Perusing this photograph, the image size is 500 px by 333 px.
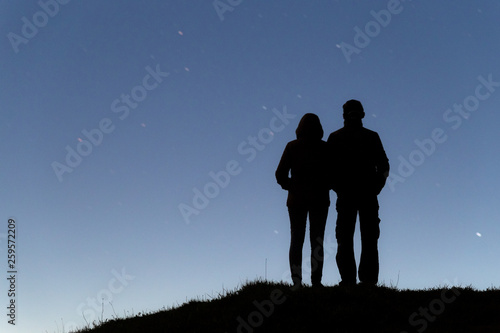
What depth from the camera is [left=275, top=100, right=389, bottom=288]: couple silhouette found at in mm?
10562

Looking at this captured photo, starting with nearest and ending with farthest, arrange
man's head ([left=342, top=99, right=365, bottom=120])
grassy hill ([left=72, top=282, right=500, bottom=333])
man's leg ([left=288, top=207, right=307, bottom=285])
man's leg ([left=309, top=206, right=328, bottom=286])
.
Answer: grassy hill ([left=72, top=282, right=500, bottom=333]) < man's leg ([left=309, top=206, right=328, bottom=286]) < man's leg ([left=288, top=207, right=307, bottom=285]) < man's head ([left=342, top=99, right=365, bottom=120])

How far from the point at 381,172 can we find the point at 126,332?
5.34m

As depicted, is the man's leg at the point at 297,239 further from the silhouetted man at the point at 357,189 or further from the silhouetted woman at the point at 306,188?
the silhouetted man at the point at 357,189

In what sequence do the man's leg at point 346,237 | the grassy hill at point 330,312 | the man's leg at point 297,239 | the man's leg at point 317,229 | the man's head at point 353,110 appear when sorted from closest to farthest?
1. the grassy hill at point 330,312
2. the man's leg at point 317,229
3. the man's leg at point 297,239
4. the man's leg at point 346,237
5. the man's head at point 353,110

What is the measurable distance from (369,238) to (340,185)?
3.59 feet

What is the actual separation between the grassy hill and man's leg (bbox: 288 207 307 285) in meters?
0.30

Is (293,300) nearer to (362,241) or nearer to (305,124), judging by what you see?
(362,241)

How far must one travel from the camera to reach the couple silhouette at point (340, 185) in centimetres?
1056

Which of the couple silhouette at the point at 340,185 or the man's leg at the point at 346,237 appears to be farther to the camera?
the man's leg at the point at 346,237

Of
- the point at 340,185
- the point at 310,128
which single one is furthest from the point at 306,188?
the point at 310,128

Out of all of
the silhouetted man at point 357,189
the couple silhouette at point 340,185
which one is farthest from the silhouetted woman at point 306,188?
the silhouetted man at point 357,189

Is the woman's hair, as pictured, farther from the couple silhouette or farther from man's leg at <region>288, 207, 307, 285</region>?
man's leg at <region>288, 207, 307, 285</region>

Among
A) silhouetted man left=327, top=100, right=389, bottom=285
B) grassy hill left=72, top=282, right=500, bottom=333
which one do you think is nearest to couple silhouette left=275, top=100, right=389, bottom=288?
silhouetted man left=327, top=100, right=389, bottom=285

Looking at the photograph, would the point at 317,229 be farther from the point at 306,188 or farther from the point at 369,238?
the point at 369,238
